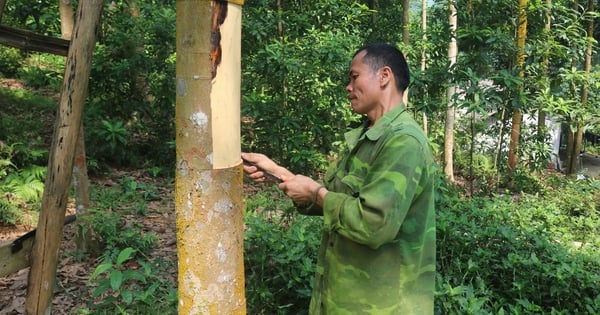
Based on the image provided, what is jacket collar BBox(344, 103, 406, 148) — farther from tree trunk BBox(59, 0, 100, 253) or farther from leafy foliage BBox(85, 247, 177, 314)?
tree trunk BBox(59, 0, 100, 253)

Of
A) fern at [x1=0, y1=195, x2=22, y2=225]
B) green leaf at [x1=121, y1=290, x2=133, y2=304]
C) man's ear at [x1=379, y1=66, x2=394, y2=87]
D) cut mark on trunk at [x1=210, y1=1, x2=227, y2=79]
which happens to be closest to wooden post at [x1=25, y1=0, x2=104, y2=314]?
green leaf at [x1=121, y1=290, x2=133, y2=304]

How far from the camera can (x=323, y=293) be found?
1.74 m

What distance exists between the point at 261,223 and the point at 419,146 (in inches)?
84.6

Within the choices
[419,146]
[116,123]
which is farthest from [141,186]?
[419,146]

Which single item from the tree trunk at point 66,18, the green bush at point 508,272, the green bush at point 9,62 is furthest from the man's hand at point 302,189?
the green bush at point 9,62

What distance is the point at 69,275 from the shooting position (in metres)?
3.50

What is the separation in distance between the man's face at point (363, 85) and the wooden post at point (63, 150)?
1.37 m

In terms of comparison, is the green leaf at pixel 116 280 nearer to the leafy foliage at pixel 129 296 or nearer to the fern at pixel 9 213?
the leafy foliage at pixel 129 296

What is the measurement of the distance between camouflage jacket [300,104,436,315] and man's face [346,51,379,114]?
8cm

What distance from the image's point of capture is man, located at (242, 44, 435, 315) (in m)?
1.42

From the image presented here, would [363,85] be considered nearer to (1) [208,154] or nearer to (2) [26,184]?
(1) [208,154]

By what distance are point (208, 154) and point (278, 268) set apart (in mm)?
1916

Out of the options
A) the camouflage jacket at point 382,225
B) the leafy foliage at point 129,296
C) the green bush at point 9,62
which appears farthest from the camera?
the green bush at point 9,62

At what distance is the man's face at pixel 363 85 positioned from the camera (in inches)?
62.7
